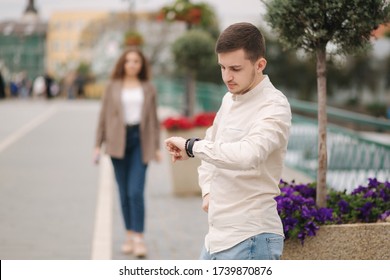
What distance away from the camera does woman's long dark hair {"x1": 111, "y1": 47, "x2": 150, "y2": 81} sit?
6984mm

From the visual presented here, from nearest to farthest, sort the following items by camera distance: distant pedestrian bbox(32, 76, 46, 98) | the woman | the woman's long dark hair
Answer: the woman, the woman's long dark hair, distant pedestrian bbox(32, 76, 46, 98)

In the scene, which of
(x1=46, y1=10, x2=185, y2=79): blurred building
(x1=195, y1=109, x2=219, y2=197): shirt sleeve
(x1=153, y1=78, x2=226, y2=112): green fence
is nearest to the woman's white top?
(x1=195, y1=109, x2=219, y2=197): shirt sleeve

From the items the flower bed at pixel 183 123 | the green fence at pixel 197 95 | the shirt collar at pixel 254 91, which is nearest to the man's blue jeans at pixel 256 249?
the shirt collar at pixel 254 91

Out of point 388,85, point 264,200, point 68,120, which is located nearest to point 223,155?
point 264,200

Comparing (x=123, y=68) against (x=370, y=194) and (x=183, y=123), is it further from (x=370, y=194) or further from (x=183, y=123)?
(x=183, y=123)

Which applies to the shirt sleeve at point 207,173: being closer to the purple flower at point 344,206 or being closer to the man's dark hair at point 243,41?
the man's dark hair at point 243,41

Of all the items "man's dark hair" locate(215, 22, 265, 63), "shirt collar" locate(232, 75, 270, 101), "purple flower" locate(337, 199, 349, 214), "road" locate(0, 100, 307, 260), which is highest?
"man's dark hair" locate(215, 22, 265, 63)

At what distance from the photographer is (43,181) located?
11094 mm

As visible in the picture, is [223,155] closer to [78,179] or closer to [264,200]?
[264,200]

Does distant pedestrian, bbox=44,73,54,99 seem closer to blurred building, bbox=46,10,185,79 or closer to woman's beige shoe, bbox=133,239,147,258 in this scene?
blurred building, bbox=46,10,185,79

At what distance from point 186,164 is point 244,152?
691cm

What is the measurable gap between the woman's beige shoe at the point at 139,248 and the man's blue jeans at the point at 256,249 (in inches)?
135

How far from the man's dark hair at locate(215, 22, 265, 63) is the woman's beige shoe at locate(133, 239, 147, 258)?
377 centimetres

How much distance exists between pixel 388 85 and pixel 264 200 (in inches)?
1918
